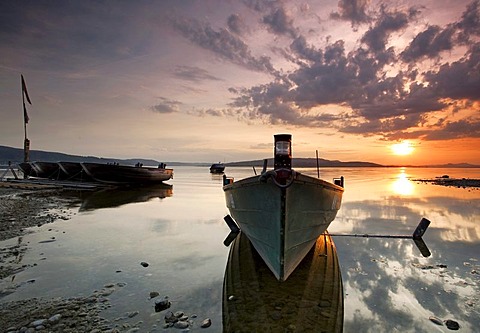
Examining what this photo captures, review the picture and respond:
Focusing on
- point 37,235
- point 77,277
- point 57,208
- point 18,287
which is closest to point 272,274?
point 77,277

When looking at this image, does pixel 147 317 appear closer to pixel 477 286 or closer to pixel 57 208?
pixel 477 286

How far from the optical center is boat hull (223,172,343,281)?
634 centimetres

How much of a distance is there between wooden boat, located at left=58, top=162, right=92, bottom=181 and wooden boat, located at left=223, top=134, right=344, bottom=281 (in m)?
32.6

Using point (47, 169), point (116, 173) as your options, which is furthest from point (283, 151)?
point (47, 169)

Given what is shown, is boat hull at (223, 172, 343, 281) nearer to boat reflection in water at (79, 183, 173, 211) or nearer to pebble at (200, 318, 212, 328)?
pebble at (200, 318, 212, 328)

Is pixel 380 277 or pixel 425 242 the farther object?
pixel 425 242

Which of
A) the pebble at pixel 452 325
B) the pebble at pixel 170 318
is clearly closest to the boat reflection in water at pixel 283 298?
the pebble at pixel 170 318

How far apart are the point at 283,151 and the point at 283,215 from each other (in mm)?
1528

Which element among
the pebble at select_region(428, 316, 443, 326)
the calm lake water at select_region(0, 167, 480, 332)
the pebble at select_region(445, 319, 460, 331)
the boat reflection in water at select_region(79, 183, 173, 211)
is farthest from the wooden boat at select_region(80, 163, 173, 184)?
the pebble at select_region(445, 319, 460, 331)

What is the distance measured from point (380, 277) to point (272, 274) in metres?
2.73

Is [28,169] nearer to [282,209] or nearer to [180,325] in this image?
[180,325]

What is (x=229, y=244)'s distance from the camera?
10867 mm

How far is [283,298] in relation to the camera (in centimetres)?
591

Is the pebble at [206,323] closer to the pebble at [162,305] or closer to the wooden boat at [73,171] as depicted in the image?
the pebble at [162,305]
